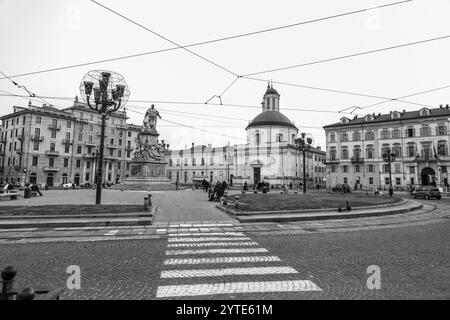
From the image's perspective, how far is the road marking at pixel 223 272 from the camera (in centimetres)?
558

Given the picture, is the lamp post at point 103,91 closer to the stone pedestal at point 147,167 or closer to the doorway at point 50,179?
the stone pedestal at point 147,167

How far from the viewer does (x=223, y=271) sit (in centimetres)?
584

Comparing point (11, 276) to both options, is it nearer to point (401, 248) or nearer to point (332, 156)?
point (401, 248)

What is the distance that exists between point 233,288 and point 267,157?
69838 mm

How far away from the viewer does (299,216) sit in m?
14.1

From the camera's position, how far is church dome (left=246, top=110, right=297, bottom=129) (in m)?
74.4

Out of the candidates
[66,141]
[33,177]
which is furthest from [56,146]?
[33,177]

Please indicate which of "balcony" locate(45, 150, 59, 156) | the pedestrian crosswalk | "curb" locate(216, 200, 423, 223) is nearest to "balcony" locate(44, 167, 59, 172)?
"balcony" locate(45, 150, 59, 156)

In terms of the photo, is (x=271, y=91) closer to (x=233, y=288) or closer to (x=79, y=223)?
(x=79, y=223)

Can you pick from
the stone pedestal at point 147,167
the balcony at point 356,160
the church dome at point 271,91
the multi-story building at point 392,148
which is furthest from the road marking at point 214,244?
the church dome at point 271,91

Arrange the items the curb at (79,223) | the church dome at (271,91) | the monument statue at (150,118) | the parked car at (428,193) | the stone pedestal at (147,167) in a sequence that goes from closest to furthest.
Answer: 1. the curb at (79,223)
2. the parked car at (428,193)
3. the stone pedestal at (147,167)
4. the monument statue at (150,118)
5. the church dome at (271,91)

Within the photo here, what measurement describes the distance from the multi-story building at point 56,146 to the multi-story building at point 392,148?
182ft

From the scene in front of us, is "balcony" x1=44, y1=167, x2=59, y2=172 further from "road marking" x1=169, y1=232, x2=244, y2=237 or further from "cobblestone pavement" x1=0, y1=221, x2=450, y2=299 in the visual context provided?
"road marking" x1=169, y1=232, x2=244, y2=237

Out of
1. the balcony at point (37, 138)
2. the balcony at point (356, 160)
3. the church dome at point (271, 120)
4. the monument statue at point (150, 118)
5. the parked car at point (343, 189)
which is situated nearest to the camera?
the monument statue at point (150, 118)
